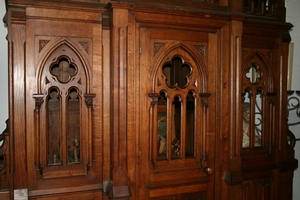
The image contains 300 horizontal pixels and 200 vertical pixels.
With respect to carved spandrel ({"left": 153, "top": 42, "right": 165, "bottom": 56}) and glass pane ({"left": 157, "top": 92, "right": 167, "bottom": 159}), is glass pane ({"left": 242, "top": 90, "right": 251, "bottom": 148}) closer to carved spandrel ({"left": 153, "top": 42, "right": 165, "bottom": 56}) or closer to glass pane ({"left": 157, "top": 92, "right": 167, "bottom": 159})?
glass pane ({"left": 157, "top": 92, "right": 167, "bottom": 159})

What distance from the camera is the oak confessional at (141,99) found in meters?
1.71

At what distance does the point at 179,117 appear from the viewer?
7.14ft

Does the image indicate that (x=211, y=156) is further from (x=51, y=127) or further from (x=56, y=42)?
(x=56, y=42)

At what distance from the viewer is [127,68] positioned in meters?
1.81

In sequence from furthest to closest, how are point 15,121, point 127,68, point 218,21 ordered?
point 218,21
point 127,68
point 15,121

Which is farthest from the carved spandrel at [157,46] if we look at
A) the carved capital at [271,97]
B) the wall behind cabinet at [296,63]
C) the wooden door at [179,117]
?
the wall behind cabinet at [296,63]

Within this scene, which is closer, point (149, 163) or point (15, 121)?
point (15, 121)

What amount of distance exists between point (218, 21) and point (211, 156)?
0.96 meters

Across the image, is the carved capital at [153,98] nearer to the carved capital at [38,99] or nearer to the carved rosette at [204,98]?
the carved rosette at [204,98]

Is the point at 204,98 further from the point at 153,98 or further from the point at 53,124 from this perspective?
the point at 53,124

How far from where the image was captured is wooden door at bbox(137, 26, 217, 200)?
1.89m

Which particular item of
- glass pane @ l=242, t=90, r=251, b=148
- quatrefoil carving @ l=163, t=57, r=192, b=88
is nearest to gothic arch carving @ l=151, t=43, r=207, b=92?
quatrefoil carving @ l=163, t=57, r=192, b=88

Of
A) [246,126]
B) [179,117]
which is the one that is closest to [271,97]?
[246,126]

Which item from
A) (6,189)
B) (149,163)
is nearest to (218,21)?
(149,163)
